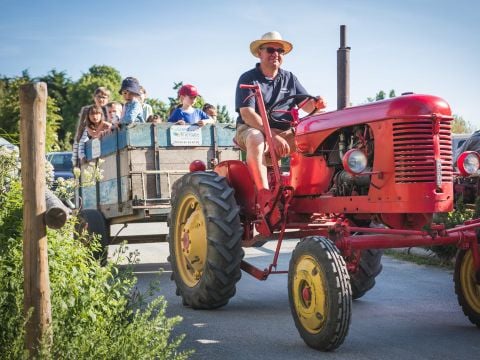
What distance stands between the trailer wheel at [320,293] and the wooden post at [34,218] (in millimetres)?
1905

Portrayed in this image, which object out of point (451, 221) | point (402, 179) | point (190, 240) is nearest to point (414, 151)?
point (402, 179)

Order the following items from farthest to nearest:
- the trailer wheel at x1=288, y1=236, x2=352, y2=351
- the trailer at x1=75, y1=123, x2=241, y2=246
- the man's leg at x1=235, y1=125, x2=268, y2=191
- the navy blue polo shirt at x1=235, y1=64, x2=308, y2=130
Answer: the trailer at x1=75, y1=123, x2=241, y2=246 → the navy blue polo shirt at x1=235, y1=64, x2=308, y2=130 → the man's leg at x1=235, y1=125, x2=268, y2=191 → the trailer wheel at x1=288, y1=236, x2=352, y2=351

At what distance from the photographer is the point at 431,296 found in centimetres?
749

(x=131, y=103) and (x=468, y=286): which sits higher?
(x=131, y=103)

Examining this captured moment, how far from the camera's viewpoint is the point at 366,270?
7.09m

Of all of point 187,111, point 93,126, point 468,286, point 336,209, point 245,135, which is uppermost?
point 187,111

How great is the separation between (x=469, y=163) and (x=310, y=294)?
1.65 metres

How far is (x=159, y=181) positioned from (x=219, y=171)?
78.3 inches

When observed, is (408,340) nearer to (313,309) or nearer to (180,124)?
(313,309)

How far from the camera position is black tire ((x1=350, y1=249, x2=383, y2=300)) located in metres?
7.10

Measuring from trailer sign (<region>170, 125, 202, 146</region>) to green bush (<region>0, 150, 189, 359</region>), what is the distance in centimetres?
464

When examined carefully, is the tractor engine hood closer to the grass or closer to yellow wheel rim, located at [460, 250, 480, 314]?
yellow wheel rim, located at [460, 250, 480, 314]

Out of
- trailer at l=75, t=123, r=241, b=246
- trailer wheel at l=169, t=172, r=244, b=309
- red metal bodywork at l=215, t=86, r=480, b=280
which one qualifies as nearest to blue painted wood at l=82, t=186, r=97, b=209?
trailer at l=75, t=123, r=241, b=246

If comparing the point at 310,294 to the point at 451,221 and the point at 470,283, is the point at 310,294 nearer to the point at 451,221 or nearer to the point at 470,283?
the point at 470,283
